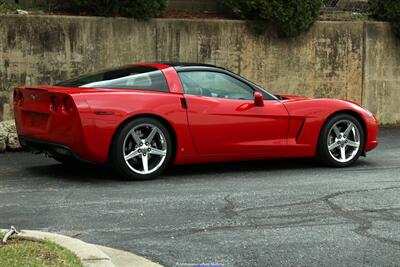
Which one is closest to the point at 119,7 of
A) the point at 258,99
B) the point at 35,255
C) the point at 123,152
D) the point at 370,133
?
the point at 258,99

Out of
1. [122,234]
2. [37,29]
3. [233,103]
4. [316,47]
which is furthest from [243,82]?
[316,47]

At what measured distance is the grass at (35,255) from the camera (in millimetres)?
3781

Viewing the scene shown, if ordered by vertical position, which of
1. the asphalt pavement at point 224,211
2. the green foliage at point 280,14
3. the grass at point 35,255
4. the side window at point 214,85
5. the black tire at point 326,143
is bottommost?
Result: the asphalt pavement at point 224,211

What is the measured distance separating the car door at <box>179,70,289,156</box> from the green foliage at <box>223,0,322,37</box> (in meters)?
4.56

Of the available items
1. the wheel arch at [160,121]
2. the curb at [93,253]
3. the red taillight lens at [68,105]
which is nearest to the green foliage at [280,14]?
the wheel arch at [160,121]

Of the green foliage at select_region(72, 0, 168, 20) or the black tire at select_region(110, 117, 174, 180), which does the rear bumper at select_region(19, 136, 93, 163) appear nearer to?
the black tire at select_region(110, 117, 174, 180)

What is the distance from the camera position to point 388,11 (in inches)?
514

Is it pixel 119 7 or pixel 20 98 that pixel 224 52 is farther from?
pixel 20 98

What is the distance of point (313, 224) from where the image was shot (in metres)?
5.32

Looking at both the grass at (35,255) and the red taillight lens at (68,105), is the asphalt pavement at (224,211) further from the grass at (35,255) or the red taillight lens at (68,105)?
the red taillight lens at (68,105)

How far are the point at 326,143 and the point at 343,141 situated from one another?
0.29 m

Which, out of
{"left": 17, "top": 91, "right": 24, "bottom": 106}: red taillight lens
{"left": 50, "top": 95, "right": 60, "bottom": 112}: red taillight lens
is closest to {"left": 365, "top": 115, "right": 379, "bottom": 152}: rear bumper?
{"left": 50, "top": 95, "right": 60, "bottom": 112}: red taillight lens

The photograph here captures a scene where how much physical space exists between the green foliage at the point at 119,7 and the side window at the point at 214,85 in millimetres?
3908

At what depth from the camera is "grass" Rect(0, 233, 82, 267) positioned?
378 cm
